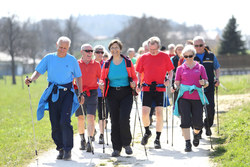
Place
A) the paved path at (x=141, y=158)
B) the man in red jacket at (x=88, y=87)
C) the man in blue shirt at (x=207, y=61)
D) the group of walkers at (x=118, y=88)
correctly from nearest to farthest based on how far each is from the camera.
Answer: the paved path at (x=141, y=158)
the group of walkers at (x=118, y=88)
the man in red jacket at (x=88, y=87)
the man in blue shirt at (x=207, y=61)

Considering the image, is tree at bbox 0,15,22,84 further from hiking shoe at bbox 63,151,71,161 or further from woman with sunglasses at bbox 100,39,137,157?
hiking shoe at bbox 63,151,71,161

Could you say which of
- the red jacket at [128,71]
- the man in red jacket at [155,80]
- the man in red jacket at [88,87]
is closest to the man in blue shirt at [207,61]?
the man in red jacket at [155,80]

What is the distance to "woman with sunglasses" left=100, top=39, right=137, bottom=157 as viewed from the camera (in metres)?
6.94

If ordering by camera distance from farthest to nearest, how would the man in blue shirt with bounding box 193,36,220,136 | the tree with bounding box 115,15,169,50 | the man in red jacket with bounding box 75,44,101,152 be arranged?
the tree with bounding box 115,15,169,50, the man in blue shirt with bounding box 193,36,220,136, the man in red jacket with bounding box 75,44,101,152

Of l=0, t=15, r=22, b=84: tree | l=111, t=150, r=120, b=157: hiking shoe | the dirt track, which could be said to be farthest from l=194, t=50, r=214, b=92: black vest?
l=0, t=15, r=22, b=84: tree

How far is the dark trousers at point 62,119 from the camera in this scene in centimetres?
677

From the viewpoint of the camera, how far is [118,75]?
6945 millimetres

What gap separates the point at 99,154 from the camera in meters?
7.13

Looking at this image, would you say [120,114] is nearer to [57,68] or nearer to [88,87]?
[88,87]

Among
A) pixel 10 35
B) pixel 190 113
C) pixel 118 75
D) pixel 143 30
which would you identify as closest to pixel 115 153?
pixel 118 75

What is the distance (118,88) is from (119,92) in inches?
3.0

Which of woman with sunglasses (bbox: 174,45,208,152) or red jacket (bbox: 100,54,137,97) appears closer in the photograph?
red jacket (bbox: 100,54,137,97)

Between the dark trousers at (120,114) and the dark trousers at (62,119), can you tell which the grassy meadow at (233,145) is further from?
the dark trousers at (62,119)

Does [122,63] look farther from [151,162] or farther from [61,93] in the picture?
[151,162]
